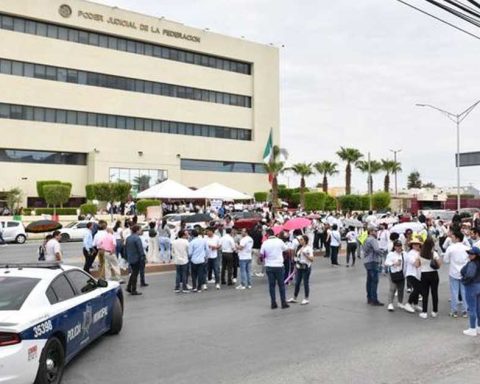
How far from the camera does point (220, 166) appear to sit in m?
67.0

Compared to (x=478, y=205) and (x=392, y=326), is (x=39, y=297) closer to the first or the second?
(x=392, y=326)

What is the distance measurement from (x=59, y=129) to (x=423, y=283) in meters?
48.7

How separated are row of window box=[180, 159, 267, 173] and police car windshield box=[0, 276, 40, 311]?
5677 cm

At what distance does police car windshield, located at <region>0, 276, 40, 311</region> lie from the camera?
21.3 feet

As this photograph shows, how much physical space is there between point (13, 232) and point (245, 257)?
23.2 m

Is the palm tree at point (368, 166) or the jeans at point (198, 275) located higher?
the palm tree at point (368, 166)

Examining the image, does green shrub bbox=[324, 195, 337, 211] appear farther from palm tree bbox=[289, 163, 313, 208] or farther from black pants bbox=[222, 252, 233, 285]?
black pants bbox=[222, 252, 233, 285]

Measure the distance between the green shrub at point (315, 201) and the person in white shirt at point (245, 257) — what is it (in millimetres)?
49433

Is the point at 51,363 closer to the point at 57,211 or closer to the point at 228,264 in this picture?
the point at 228,264

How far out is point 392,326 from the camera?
33.5ft

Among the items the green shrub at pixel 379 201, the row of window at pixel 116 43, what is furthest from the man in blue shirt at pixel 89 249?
the green shrub at pixel 379 201

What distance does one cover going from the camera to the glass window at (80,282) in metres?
7.90

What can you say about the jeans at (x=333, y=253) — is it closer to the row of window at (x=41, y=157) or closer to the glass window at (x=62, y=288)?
the glass window at (x=62, y=288)

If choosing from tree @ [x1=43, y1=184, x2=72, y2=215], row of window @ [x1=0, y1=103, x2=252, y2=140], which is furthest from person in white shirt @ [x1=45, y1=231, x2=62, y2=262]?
row of window @ [x1=0, y1=103, x2=252, y2=140]
